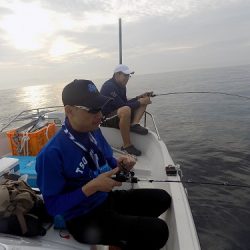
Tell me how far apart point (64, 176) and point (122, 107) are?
3.17m

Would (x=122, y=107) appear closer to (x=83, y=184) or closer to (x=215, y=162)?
(x=83, y=184)

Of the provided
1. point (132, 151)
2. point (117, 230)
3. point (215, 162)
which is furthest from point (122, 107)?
point (215, 162)

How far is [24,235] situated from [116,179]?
0.72 metres

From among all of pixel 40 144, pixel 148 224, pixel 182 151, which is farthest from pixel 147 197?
pixel 182 151

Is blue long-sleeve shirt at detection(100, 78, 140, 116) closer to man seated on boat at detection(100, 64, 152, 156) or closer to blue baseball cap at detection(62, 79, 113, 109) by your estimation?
man seated on boat at detection(100, 64, 152, 156)

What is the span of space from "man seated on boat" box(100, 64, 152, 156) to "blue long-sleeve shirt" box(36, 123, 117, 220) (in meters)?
2.89

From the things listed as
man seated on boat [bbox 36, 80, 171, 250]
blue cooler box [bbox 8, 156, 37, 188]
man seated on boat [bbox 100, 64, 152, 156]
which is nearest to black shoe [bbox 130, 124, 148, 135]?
man seated on boat [bbox 100, 64, 152, 156]

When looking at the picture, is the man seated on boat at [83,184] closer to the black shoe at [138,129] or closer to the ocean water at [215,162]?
the ocean water at [215,162]

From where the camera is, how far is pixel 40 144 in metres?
4.70

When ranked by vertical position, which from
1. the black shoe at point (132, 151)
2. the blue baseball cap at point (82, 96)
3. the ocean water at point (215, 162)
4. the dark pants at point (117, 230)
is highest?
the blue baseball cap at point (82, 96)

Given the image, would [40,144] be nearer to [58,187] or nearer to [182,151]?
[58,187]

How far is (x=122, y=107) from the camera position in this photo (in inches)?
202

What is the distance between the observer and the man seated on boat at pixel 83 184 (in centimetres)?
199

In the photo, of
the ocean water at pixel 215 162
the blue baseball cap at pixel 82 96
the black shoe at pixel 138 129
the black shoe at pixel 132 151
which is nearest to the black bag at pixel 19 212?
the blue baseball cap at pixel 82 96
